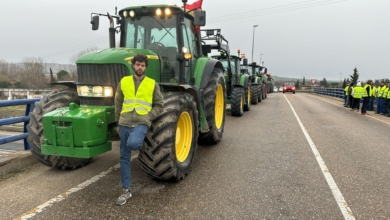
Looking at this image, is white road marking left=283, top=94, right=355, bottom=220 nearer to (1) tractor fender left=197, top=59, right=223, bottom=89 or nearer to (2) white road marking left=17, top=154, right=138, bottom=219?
(1) tractor fender left=197, top=59, right=223, bottom=89

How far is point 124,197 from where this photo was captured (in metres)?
3.47

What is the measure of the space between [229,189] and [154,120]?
1.39 metres

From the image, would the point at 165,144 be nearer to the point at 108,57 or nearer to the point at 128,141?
the point at 128,141

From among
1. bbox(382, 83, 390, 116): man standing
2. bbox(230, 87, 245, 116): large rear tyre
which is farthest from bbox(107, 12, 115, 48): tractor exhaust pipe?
bbox(382, 83, 390, 116): man standing

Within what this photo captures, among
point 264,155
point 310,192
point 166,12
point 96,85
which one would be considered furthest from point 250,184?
point 166,12

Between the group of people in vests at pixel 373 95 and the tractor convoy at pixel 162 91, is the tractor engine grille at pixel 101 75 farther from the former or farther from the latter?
the group of people in vests at pixel 373 95

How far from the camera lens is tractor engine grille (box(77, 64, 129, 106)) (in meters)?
4.11

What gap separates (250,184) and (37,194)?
9.35 feet

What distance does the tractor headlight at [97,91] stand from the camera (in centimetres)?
412

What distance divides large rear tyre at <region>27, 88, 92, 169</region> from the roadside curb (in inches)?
28.1

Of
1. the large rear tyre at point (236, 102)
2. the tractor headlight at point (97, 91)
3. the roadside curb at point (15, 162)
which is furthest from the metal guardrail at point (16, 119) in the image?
the large rear tyre at point (236, 102)

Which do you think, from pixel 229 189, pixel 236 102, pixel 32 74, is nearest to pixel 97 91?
pixel 229 189

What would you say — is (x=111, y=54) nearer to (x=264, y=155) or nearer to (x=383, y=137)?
(x=264, y=155)

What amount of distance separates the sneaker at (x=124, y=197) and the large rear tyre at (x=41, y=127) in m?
1.40
